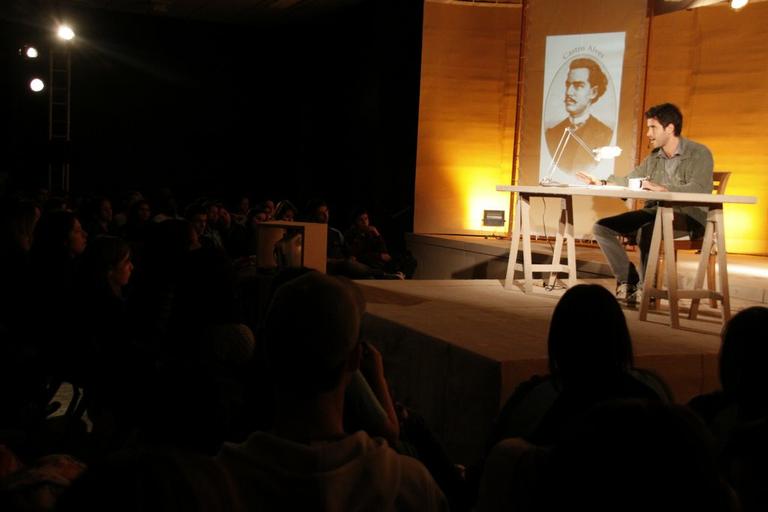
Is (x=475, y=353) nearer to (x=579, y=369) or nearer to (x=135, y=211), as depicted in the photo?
(x=579, y=369)

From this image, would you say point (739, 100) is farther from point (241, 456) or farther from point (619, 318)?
point (241, 456)

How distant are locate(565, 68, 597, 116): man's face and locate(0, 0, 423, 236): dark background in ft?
6.67

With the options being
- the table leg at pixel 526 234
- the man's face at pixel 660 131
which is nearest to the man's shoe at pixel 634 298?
the table leg at pixel 526 234

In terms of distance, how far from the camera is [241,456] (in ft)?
3.62

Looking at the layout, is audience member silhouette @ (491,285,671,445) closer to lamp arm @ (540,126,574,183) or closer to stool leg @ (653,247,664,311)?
stool leg @ (653,247,664,311)

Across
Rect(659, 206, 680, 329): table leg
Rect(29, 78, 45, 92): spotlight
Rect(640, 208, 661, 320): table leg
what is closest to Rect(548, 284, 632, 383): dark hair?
Rect(659, 206, 680, 329): table leg

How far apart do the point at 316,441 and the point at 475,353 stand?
75.8 inches

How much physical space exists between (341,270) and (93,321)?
3.87 meters

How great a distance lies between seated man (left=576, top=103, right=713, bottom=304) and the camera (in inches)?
180

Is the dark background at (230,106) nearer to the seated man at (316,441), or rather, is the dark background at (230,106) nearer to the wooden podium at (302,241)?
the wooden podium at (302,241)

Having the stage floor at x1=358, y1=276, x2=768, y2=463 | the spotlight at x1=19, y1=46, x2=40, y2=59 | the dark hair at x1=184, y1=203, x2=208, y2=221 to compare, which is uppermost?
the spotlight at x1=19, y1=46, x2=40, y2=59

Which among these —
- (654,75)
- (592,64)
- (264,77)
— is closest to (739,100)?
(654,75)

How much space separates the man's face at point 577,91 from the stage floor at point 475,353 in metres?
3.69

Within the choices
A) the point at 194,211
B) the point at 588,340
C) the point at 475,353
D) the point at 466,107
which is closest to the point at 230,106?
the point at 466,107
